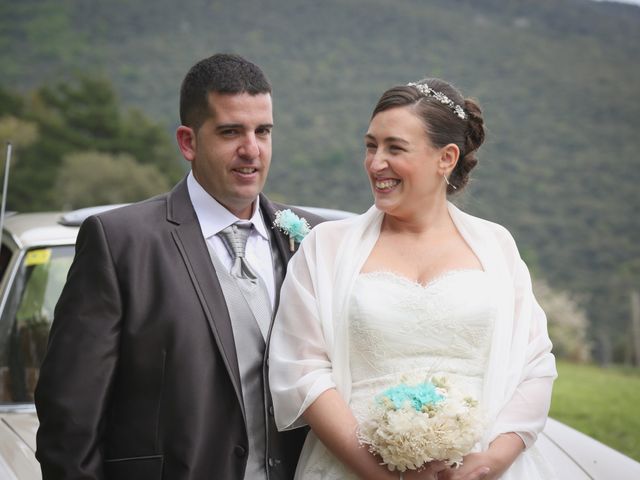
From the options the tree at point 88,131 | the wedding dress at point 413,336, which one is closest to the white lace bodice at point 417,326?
the wedding dress at point 413,336

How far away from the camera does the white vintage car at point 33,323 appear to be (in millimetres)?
3670

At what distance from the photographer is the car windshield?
400 centimetres

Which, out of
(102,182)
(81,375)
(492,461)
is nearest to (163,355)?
(81,375)

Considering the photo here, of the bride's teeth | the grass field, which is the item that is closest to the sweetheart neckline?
the bride's teeth

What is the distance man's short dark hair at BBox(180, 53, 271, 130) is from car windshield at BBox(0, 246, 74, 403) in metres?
1.34

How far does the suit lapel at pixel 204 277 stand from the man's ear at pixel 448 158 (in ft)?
2.70

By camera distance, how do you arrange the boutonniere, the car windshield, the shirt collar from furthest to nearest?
the car windshield
the boutonniere
the shirt collar

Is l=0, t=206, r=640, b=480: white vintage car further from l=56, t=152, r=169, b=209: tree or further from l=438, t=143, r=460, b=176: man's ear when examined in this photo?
l=56, t=152, r=169, b=209: tree

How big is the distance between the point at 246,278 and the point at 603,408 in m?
6.94

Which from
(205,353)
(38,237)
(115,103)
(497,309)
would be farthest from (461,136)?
(115,103)

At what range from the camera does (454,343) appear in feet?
9.73

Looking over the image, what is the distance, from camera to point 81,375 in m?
2.74

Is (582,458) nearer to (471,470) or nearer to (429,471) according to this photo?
(471,470)

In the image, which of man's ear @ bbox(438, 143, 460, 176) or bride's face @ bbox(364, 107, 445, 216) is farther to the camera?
man's ear @ bbox(438, 143, 460, 176)
